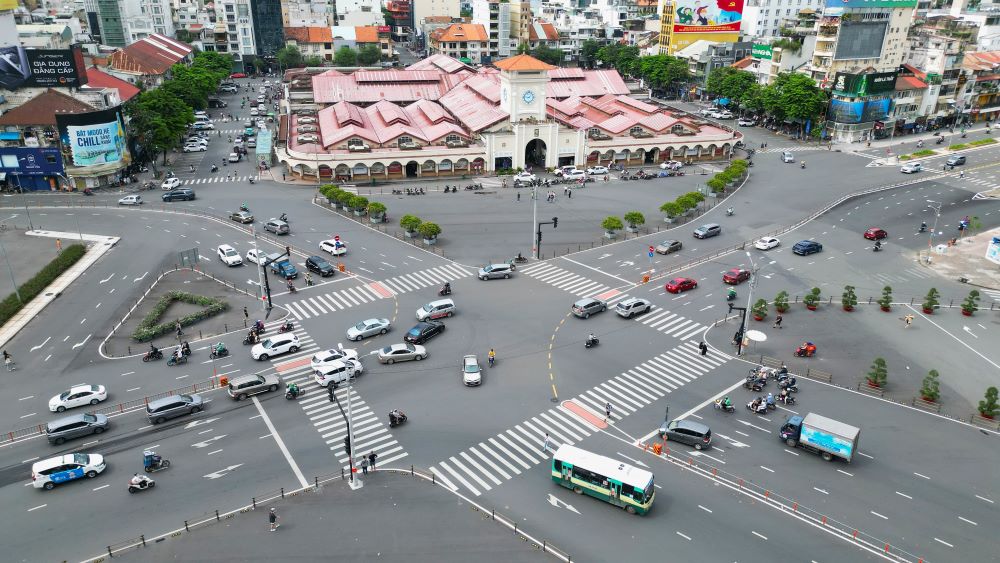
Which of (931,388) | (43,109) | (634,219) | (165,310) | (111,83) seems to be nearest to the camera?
(931,388)

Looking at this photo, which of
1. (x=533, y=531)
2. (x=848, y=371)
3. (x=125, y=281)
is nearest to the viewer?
(x=533, y=531)

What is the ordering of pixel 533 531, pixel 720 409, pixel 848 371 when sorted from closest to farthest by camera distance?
1. pixel 533 531
2. pixel 720 409
3. pixel 848 371

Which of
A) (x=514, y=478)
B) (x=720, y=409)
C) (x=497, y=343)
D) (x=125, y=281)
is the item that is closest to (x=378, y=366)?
(x=497, y=343)

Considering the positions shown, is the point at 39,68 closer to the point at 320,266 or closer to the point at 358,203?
the point at 358,203

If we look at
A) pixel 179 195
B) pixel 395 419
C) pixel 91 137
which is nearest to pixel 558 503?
pixel 395 419

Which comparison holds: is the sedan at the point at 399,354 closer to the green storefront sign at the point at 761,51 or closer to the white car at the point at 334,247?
the white car at the point at 334,247

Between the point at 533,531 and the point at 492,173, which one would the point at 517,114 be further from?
the point at 533,531
